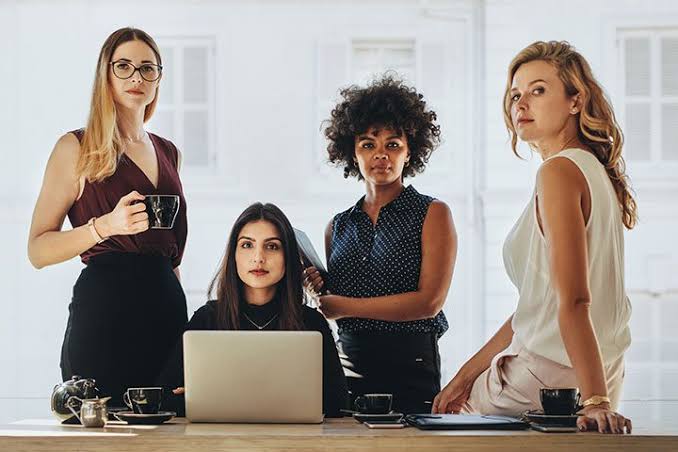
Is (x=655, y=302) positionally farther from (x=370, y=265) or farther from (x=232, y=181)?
(x=370, y=265)

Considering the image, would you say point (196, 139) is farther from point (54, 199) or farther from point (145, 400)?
point (145, 400)

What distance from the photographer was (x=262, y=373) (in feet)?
8.64

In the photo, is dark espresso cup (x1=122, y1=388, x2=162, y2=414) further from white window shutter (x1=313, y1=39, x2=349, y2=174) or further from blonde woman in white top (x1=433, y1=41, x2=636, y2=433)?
white window shutter (x1=313, y1=39, x2=349, y2=174)

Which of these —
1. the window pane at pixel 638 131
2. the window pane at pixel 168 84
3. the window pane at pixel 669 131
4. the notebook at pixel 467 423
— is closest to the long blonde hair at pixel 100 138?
the notebook at pixel 467 423

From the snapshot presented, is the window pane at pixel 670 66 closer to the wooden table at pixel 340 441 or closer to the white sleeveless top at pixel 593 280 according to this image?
the white sleeveless top at pixel 593 280

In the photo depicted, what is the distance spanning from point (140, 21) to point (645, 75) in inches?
164

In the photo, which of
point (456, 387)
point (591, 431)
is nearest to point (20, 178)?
point (456, 387)

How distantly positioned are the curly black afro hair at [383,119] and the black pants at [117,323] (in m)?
0.85

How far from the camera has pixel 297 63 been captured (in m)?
8.54

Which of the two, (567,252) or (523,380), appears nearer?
(567,252)

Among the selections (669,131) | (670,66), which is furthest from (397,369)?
(670,66)

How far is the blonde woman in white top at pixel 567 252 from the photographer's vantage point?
2459 millimetres

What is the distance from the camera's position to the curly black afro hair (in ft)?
11.8

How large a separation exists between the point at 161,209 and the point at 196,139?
570 cm
